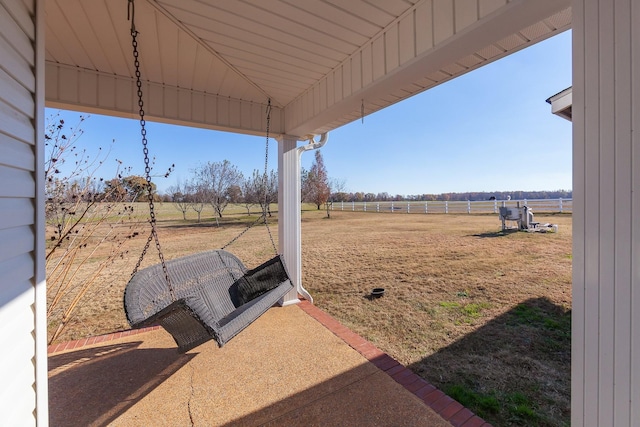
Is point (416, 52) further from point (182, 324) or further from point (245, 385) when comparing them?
point (245, 385)

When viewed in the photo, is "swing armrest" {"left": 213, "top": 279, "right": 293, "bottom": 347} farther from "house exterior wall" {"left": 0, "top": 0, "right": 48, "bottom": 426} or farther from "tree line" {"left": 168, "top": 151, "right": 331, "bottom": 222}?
"tree line" {"left": 168, "top": 151, "right": 331, "bottom": 222}

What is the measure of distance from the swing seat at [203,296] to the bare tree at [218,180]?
1224 centimetres

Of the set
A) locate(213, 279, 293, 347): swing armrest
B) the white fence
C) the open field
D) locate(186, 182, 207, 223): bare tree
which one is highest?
locate(186, 182, 207, 223): bare tree

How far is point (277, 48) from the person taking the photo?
2.02 meters

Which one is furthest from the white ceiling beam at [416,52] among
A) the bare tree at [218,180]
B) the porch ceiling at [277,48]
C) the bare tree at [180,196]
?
the bare tree at [180,196]

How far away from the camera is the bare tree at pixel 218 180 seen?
14375mm

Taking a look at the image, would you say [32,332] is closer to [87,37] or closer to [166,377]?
[166,377]

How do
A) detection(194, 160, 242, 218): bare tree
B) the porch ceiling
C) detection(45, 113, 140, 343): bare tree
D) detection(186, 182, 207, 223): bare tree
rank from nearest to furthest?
1. the porch ceiling
2. detection(45, 113, 140, 343): bare tree
3. detection(186, 182, 207, 223): bare tree
4. detection(194, 160, 242, 218): bare tree

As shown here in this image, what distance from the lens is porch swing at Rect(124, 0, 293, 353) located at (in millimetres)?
1648

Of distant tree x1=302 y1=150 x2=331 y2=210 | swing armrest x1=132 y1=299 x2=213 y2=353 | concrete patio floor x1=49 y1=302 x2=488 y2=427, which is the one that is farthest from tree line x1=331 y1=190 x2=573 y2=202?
swing armrest x1=132 y1=299 x2=213 y2=353

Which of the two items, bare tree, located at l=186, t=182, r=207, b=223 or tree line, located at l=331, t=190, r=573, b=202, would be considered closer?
bare tree, located at l=186, t=182, r=207, b=223

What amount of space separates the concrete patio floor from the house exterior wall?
3.41 feet

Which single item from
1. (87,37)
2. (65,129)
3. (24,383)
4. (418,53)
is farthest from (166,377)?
(418,53)

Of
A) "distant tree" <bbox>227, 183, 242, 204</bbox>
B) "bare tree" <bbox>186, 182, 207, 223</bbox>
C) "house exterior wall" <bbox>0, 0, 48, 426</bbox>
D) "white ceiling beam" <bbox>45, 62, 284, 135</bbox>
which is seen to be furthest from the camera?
"distant tree" <bbox>227, 183, 242, 204</bbox>
